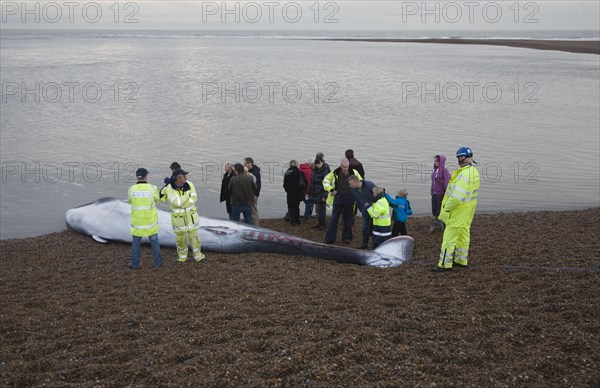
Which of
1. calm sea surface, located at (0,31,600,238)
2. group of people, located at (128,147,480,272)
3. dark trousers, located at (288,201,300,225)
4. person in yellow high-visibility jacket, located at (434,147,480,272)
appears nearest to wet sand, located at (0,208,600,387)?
person in yellow high-visibility jacket, located at (434,147,480,272)

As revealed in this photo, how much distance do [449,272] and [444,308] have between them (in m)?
2.18

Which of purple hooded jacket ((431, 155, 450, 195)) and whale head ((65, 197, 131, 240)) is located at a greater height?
purple hooded jacket ((431, 155, 450, 195))

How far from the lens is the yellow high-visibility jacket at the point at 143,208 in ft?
38.0

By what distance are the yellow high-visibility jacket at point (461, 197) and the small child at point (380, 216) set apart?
1.73 meters

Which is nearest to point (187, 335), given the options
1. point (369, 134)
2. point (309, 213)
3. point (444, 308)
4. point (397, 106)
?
point (444, 308)

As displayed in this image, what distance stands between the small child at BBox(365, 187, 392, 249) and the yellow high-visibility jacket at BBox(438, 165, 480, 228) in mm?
1728

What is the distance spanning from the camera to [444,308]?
8750mm

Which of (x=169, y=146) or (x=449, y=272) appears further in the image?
(x=169, y=146)

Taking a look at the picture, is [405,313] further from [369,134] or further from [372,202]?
[369,134]

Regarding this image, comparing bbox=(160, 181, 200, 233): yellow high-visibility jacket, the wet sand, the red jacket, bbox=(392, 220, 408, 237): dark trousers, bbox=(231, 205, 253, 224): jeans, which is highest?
the red jacket

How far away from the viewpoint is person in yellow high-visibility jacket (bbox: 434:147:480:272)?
34.1ft

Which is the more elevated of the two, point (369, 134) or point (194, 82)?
point (194, 82)

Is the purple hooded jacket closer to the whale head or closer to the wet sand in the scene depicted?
the wet sand

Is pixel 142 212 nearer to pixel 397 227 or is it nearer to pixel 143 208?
pixel 143 208
